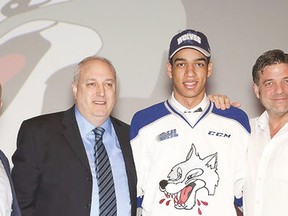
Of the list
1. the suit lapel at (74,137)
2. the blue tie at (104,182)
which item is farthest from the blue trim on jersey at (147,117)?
the suit lapel at (74,137)

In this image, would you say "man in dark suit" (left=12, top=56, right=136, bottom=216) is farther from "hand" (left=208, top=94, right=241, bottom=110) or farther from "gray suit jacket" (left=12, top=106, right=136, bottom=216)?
"hand" (left=208, top=94, right=241, bottom=110)

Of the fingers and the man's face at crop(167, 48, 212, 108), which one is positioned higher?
the man's face at crop(167, 48, 212, 108)

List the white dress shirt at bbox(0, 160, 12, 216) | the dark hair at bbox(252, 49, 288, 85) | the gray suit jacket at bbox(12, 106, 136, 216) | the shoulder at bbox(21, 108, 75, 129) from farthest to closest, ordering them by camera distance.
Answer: the dark hair at bbox(252, 49, 288, 85), the shoulder at bbox(21, 108, 75, 129), the gray suit jacket at bbox(12, 106, 136, 216), the white dress shirt at bbox(0, 160, 12, 216)

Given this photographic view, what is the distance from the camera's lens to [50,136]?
2.54 metres

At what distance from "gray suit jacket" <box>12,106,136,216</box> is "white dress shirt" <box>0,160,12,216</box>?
0.17 meters

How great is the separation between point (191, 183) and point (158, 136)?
32 cm

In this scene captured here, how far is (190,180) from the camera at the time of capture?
8.34 feet

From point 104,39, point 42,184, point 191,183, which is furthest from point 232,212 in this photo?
point 104,39

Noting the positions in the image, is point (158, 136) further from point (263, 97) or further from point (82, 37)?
point (82, 37)

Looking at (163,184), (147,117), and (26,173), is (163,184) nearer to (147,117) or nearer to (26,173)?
(147,117)

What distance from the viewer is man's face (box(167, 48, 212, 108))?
2652 mm

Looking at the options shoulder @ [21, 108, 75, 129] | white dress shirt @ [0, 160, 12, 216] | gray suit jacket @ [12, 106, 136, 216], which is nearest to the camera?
white dress shirt @ [0, 160, 12, 216]

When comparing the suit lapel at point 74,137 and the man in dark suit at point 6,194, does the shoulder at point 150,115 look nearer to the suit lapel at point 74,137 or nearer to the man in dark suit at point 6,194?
the suit lapel at point 74,137

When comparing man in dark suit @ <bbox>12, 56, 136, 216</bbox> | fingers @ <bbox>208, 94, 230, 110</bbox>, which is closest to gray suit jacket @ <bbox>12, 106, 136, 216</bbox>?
man in dark suit @ <bbox>12, 56, 136, 216</bbox>
